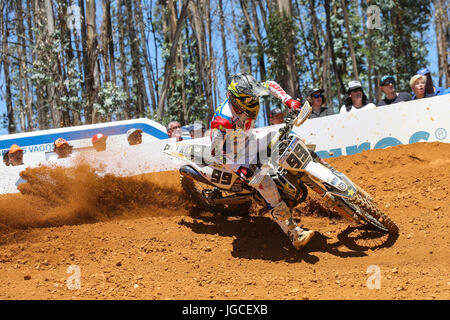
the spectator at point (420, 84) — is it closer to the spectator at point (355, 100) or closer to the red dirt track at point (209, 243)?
the spectator at point (355, 100)

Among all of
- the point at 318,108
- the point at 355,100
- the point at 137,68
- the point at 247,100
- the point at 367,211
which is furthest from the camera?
the point at 137,68

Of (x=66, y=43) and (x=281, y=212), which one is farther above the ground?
(x=66, y=43)

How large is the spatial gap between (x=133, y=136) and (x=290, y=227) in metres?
6.01

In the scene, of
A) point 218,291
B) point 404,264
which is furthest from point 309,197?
point 218,291

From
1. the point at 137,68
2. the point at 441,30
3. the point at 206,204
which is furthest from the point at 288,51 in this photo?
the point at 441,30

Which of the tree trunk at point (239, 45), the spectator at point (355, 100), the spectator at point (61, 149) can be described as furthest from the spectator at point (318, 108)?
the tree trunk at point (239, 45)

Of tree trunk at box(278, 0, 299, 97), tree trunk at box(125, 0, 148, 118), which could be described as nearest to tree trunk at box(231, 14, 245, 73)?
tree trunk at box(125, 0, 148, 118)

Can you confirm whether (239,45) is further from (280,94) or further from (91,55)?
(280,94)

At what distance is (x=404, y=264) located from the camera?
16.8ft

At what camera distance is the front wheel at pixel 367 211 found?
547 centimetres

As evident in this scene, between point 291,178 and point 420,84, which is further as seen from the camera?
→ point 420,84

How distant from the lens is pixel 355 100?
917 centimetres

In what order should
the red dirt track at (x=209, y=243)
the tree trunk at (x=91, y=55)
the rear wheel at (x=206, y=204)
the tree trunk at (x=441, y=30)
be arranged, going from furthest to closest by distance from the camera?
the tree trunk at (x=441, y=30), the tree trunk at (x=91, y=55), the rear wheel at (x=206, y=204), the red dirt track at (x=209, y=243)

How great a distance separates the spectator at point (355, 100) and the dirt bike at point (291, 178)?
3630 millimetres
